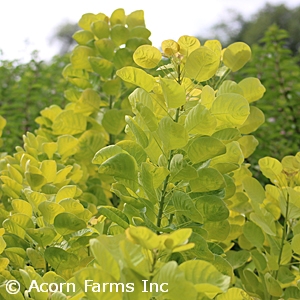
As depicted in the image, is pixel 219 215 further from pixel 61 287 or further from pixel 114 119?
pixel 114 119

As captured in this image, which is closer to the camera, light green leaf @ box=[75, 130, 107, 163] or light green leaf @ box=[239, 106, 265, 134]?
light green leaf @ box=[239, 106, 265, 134]

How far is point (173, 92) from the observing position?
53 centimetres

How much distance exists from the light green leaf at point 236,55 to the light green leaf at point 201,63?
188 millimetres

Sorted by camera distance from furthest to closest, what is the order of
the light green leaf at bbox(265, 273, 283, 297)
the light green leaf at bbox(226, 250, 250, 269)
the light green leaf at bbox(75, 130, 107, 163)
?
1. the light green leaf at bbox(75, 130, 107, 163)
2. the light green leaf at bbox(226, 250, 250, 269)
3. the light green leaf at bbox(265, 273, 283, 297)

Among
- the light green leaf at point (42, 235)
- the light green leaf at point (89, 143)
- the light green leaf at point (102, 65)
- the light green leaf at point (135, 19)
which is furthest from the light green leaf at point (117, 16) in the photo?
the light green leaf at point (42, 235)

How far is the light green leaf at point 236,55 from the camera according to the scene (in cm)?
75

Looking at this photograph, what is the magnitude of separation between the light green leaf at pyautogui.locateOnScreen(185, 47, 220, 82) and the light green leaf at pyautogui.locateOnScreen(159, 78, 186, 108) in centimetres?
6

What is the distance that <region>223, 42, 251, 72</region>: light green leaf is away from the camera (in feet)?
2.47

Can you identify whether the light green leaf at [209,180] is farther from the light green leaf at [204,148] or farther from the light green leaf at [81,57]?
the light green leaf at [81,57]

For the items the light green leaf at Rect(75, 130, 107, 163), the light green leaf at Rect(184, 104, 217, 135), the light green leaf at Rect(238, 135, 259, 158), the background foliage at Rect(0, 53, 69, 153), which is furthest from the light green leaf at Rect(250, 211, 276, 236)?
the background foliage at Rect(0, 53, 69, 153)

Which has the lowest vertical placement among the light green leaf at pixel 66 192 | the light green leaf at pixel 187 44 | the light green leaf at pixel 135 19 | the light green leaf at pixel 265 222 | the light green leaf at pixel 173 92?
the light green leaf at pixel 265 222

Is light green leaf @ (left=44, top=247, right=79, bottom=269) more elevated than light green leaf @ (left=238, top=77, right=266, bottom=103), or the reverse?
light green leaf @ (left=238, top=77, right=266, bottom=103)

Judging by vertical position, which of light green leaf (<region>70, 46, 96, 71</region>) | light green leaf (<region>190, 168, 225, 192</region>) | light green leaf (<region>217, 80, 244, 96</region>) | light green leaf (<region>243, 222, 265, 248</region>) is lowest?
light green leaf (<region>243, 222, 265, 248</region>)

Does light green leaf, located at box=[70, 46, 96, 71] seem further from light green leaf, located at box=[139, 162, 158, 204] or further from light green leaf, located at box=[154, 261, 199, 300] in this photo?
light green leaf, located at box=[154, 261, 199, 300]
